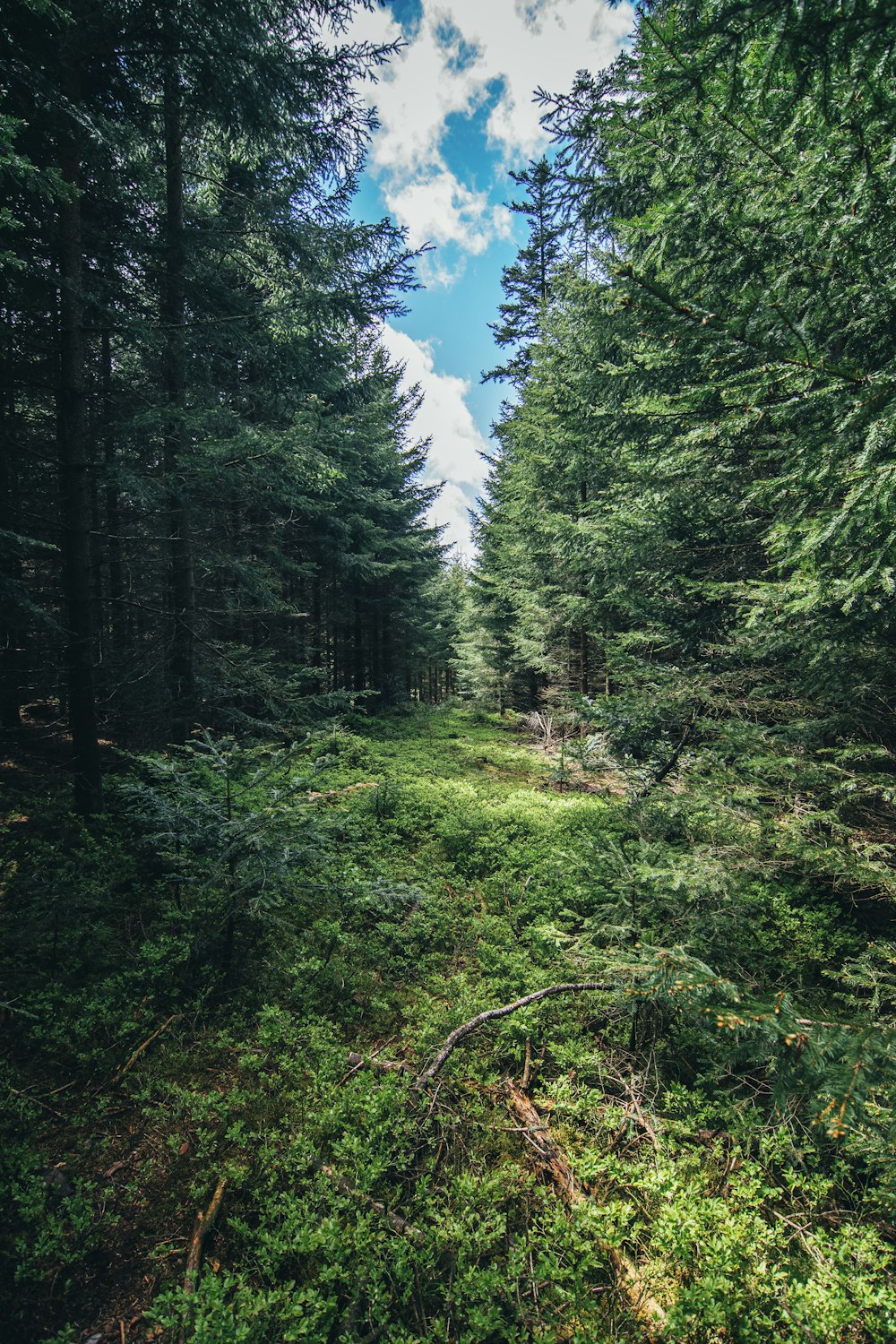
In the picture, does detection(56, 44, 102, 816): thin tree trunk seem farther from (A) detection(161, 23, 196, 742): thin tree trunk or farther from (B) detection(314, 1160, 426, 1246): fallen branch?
(B) detection(314, 1160, 426, 1246): fallen branch

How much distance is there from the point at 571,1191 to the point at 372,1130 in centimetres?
127

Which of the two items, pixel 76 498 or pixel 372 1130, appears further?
pixel 76 498

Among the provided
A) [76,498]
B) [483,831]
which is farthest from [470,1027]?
[76,498]

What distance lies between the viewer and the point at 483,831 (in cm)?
764

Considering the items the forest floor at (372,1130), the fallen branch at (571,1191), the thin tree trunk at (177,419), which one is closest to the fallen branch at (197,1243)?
the forest floor at (372,1130)

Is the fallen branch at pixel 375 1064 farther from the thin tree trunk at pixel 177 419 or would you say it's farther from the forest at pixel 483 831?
the thin tree trunk at pixel 177 419

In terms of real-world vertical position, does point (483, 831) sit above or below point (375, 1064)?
above

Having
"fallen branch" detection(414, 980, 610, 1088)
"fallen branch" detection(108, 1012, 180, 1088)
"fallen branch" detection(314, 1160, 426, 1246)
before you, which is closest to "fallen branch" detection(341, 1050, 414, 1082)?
"fallen branch" detection(414, 980, 610, 1088)

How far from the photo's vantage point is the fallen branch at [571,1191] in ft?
7.79

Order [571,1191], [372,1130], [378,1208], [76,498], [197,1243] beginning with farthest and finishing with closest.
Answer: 1. [76,498]
2. [372,1130]
3. [571,1191]
4. [378,1208]
5. [197,1243]

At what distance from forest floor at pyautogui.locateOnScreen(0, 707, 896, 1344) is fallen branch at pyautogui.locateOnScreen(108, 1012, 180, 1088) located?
0.8 inches

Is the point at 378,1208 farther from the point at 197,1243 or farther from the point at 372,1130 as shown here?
the point at 197,1243

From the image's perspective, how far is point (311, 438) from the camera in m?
7.71

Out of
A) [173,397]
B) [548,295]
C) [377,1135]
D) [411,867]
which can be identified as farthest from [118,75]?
[548,295]
